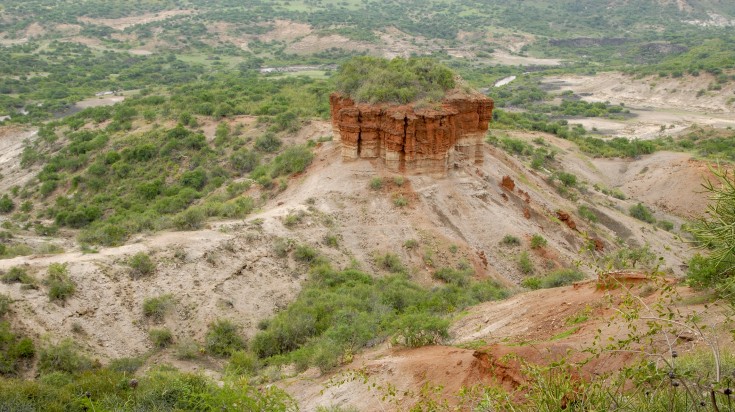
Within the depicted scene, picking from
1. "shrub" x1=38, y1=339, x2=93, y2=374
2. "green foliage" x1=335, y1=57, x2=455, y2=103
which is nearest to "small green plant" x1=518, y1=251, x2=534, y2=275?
"green foliage" x1=335, y1=57, x2=455, y2=103

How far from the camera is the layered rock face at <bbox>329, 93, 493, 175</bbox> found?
2255 centimetres

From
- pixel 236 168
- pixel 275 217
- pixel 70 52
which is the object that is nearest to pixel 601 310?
pixel 275 217

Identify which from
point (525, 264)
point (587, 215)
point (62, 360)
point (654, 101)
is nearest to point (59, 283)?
point (62, 360)

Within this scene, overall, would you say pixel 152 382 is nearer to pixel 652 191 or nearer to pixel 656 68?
pixel 652 191

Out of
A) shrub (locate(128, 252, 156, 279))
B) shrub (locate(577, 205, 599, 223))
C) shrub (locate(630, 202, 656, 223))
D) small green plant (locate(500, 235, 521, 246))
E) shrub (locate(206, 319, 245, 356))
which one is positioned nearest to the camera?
shrub (locate(206, 319, 245, 356))

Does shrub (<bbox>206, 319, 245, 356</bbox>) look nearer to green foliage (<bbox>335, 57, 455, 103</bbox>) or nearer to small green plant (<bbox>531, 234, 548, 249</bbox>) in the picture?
green foliage (<bbox>335, 57, 455, 103</bbox>)

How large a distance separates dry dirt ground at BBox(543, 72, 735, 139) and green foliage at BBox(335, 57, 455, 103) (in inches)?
1566

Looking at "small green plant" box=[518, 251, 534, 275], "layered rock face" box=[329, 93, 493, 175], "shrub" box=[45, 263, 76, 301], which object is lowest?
"small green plant" box=[518, 251, 534, 275]

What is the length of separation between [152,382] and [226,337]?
4.60 metres

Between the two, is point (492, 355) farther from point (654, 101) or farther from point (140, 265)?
point (654, 101)

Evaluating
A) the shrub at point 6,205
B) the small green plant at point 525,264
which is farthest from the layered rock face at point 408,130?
the shrub at point 6,205

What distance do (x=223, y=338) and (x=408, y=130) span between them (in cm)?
1139

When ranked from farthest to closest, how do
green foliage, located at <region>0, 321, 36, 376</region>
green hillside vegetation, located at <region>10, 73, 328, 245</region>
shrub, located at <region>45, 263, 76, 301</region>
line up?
green hillside vegetation, located at <region>10, 73, 328, 245</region>, shrub, located at <region>45, 263, 76, 301</region>, green foliage, located at <region>0, 321, 36, 376</region>

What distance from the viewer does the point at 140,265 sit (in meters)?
16.3
